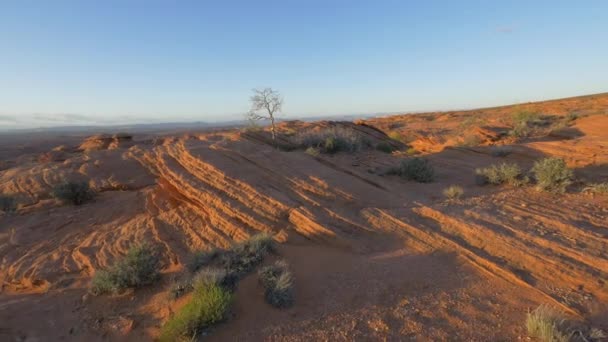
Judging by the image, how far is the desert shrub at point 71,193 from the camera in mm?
10680

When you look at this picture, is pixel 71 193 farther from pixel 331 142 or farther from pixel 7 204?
pixel 331 142

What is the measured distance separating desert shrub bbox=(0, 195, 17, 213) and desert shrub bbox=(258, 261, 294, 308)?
36.8ft

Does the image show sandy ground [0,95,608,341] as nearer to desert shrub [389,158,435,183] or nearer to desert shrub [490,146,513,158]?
desert shrub [389,158,435,183]

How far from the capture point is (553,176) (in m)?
7.72

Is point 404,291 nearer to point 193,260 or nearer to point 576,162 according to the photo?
point 193,260

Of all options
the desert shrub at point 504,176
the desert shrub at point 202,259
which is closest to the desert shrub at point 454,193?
the desert shrub at point 504,176

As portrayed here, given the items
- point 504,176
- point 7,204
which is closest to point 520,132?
point 504,176

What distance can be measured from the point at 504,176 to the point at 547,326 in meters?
6.39

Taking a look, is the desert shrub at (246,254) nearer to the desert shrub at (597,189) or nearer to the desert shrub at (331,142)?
the desert shrub at (597,189)

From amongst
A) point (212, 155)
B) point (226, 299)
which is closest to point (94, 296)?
point (226, 299)

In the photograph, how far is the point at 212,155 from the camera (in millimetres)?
8609

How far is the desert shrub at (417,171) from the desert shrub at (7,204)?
1297 cm

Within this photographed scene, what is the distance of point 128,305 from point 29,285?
294cm

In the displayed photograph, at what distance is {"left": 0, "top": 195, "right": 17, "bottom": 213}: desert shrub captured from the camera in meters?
10.7
